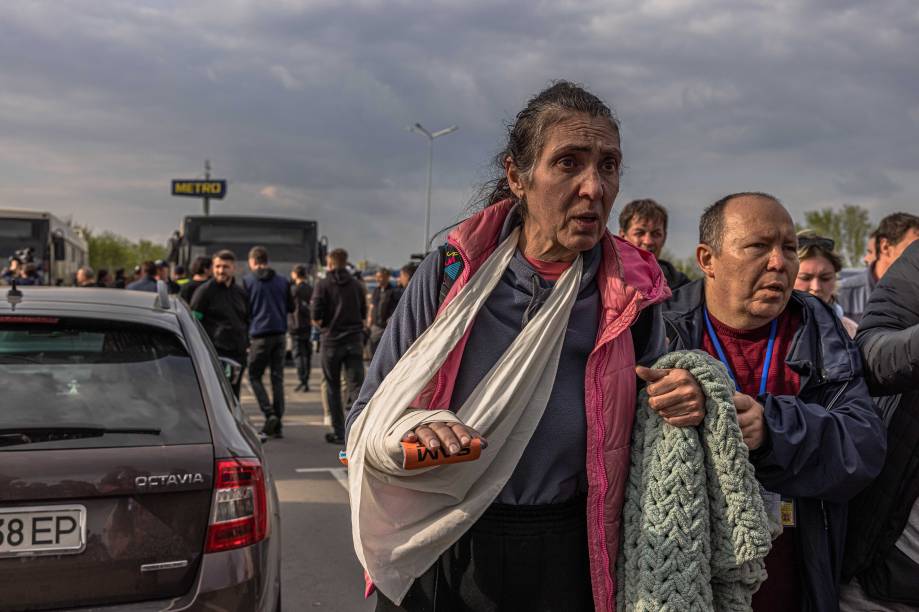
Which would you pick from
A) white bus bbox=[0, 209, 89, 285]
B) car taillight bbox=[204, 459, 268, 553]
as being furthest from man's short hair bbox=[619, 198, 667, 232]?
white bus bbox=[0, 209, 89, 285]

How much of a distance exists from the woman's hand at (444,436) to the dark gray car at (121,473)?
1.31 m

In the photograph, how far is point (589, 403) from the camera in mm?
1998

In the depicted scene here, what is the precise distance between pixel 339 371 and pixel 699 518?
7.77 meters

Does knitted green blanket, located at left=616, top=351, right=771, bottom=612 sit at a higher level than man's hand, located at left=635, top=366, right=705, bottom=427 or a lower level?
lower

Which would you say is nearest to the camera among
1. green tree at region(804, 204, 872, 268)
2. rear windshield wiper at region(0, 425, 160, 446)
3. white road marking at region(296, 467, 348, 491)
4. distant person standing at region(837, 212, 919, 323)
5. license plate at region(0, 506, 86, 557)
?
license plate at region(0, 506, 86, 557)

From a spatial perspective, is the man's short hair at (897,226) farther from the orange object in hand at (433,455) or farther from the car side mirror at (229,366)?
the orange object in hand at (433,455)

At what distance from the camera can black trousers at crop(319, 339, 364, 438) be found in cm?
916

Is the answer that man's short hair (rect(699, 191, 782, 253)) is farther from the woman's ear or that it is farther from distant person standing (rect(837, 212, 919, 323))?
distant person standing (rect(837, 212, 919, 323))

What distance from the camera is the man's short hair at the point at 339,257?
9.66 meters

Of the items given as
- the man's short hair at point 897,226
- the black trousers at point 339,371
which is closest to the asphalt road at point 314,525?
the black trousers at point 339,371

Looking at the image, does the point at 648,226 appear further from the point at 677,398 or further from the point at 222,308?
the point at 222,308

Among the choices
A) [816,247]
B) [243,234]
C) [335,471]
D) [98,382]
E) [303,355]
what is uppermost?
[243,234]

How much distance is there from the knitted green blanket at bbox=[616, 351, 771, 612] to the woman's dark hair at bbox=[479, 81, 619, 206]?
63 centimetres

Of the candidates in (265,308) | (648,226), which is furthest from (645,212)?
(265,308)
